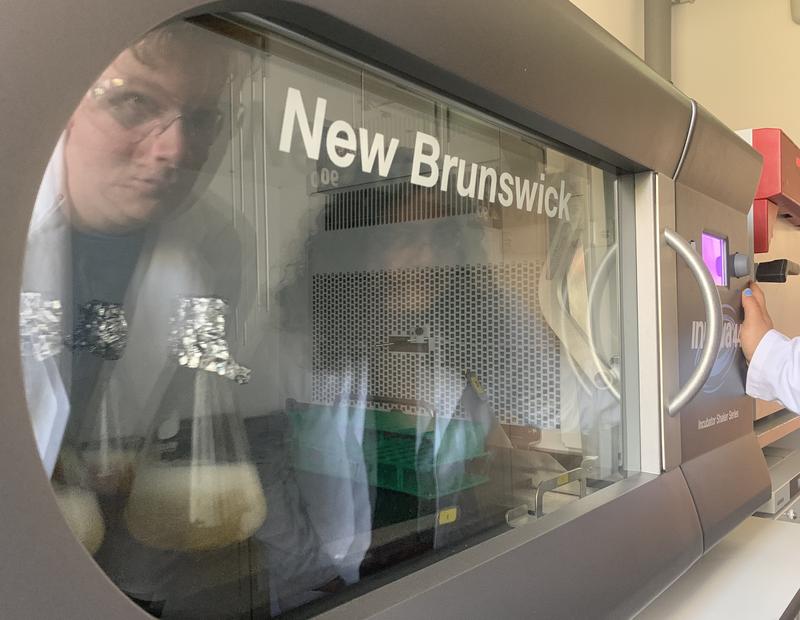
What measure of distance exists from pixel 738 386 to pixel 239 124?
0.79m

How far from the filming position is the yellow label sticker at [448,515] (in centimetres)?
53

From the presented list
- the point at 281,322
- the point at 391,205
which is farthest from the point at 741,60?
the point at 281,322

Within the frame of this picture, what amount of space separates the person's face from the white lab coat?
1 cm

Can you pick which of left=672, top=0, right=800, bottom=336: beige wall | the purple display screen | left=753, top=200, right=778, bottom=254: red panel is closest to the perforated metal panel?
the purple display screen

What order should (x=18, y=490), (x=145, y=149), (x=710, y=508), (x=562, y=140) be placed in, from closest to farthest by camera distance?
(x=18, y=490)
(x=145, y=149)
(x=562, y=140)
(x=710, y=508)

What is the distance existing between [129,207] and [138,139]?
0.11 feet

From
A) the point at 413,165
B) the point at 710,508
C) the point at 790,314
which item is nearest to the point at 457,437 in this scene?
the point at 413,165

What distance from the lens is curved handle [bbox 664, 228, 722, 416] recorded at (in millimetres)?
709

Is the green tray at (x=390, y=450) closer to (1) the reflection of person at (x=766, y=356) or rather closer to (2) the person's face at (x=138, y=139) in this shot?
(2) the person's face at (x=138, y=139)

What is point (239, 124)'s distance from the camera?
38 centimetres

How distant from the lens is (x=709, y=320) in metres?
0.72

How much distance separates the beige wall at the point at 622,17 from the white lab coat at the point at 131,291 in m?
1.26

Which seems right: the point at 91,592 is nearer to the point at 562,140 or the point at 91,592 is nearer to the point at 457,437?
the point at 457,437

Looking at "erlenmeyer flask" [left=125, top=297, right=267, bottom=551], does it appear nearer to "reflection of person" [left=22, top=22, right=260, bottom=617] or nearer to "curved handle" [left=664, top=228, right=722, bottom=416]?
"reflection of person" [left=22, top=22, right=260, bottom=617]
